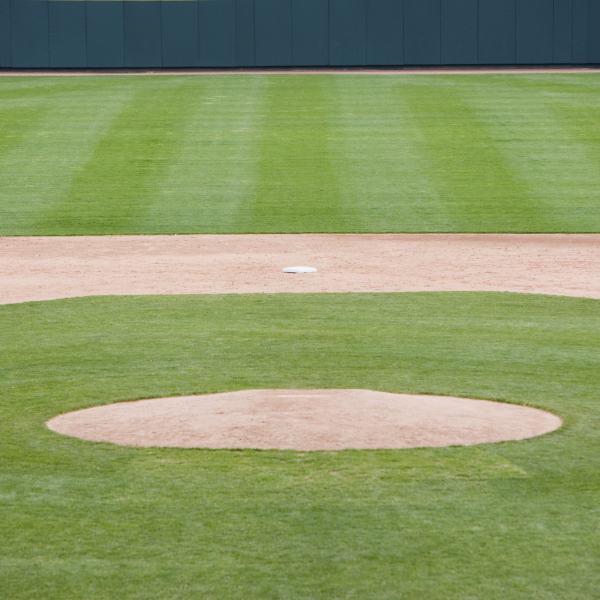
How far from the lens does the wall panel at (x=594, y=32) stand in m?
37.0

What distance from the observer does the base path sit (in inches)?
564

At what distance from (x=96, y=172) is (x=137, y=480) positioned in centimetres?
1832

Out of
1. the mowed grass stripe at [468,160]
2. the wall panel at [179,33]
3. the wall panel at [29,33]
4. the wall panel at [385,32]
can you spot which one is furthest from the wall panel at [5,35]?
the mowed grass stripe at [468,160]

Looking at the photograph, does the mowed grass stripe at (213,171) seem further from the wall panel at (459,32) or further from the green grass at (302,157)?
the wall panel at (459,32)

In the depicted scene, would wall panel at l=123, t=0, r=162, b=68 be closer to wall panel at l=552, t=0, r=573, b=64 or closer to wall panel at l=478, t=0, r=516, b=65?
wall panel at l=478, t=0, r=516, b=65

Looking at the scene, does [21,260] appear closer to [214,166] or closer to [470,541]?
[214,166]

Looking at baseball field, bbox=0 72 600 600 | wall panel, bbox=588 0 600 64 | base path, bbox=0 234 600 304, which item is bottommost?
base path, bbox=0 234 600 304

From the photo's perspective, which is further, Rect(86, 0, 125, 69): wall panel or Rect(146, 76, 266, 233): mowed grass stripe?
Rect(86, 0, 125, 69): wall panel

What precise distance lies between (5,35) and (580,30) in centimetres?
2174

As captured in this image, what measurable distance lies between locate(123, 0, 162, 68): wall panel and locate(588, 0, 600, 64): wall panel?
53.0 ft

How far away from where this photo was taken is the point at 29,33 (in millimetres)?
37406

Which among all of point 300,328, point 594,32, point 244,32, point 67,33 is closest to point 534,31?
point 594,32

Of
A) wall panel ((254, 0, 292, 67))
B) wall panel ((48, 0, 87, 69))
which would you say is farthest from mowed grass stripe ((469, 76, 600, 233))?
wall panel ((48, 0, 87, 69))

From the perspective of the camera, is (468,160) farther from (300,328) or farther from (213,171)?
(300,328)
